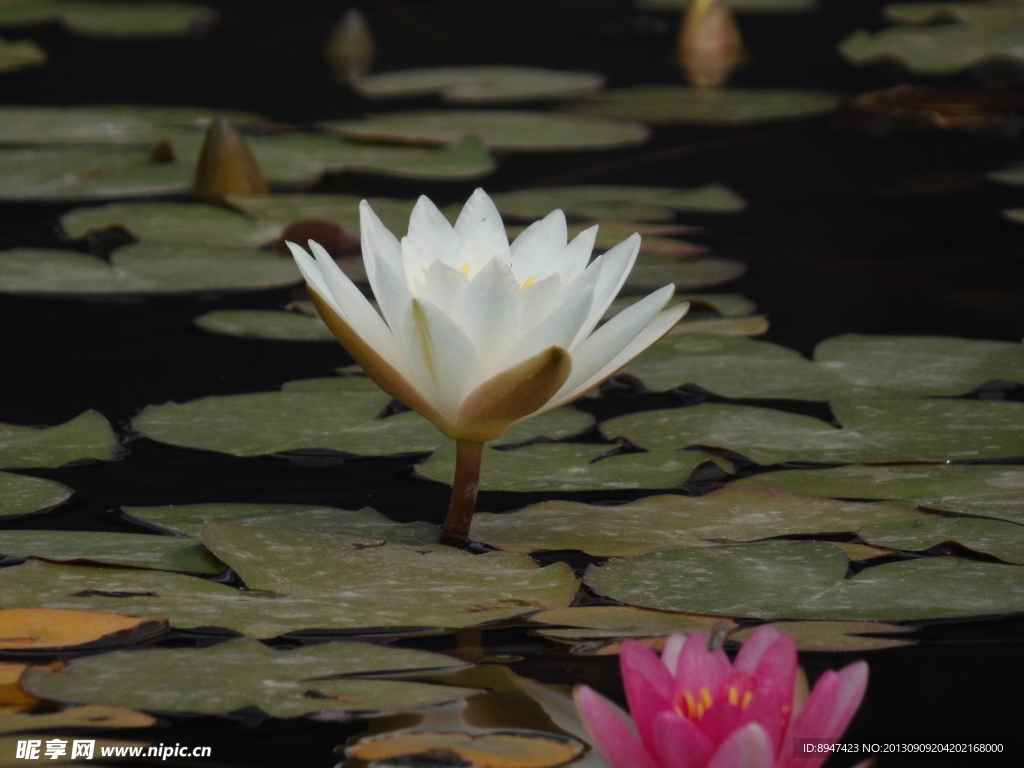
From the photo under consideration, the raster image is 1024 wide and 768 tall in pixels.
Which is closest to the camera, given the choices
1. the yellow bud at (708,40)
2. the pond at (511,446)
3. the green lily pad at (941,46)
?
the pond at (511,446)

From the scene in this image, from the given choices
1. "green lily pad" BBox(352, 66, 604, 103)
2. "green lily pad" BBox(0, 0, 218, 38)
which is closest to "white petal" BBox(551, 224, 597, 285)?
"green lily pad" BBox(352, 66, 604, 103)

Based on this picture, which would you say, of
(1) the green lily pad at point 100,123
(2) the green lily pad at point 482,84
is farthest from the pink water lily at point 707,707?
(2) the green lily pad at point 482,84

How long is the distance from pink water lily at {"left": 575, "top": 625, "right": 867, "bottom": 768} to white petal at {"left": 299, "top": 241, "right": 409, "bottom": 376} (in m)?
0.45

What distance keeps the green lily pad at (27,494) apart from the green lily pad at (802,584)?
558 mm

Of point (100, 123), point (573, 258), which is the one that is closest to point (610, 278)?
point (573, 258)

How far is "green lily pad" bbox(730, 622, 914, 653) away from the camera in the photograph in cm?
102

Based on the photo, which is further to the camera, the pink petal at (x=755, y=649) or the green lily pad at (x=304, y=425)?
the green lily pad at (x=304, y=425)

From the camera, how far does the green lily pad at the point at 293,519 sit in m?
1.26

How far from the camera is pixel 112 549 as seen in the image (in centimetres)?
119

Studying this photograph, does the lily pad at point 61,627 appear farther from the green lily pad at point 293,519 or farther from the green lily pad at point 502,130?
the green lily pad at point 502,130

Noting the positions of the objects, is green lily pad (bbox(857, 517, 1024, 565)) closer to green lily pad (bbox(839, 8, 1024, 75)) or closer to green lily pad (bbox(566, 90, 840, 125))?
green lily pad (bbox(566, 90, 840, 125))

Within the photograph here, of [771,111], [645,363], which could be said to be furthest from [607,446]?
[771,111]

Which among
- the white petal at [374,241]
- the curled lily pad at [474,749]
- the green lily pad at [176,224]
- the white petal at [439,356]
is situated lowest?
the curled lily pad at [474,749]

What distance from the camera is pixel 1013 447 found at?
58.7 inches
